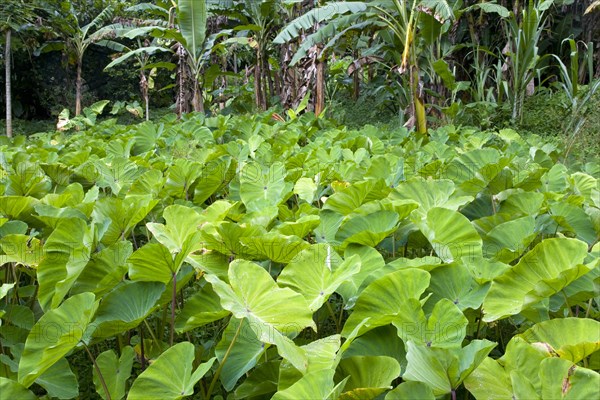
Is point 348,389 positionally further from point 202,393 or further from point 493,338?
point 493,338

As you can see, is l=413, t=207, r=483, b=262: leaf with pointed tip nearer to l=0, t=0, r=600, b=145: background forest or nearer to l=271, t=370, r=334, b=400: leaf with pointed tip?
l=271, t=370, r=334, b=400: leaf with pointed tip

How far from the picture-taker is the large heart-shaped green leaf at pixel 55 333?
76 centimetres

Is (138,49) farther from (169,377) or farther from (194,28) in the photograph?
(169,377)

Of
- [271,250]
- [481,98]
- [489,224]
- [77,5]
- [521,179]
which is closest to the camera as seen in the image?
[271,250]

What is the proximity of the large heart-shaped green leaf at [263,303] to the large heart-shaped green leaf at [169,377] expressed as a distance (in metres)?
0.08

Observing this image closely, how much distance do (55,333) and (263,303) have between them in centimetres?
33

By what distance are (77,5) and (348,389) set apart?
52.4 feet

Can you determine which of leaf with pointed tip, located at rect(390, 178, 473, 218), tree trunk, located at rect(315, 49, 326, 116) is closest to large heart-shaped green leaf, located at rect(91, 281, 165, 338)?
leaf with pointed tip, located at rect(390, 178, 473, 218)

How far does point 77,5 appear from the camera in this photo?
1459 centimetres

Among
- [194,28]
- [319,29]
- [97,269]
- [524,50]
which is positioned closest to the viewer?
[97,269]

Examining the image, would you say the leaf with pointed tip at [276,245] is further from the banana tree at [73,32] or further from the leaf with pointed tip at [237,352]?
the banana tree at [73,32]

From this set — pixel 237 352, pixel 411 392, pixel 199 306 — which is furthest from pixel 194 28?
pixel 411 392

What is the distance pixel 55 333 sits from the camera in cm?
86

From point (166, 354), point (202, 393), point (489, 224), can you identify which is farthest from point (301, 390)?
point (489, 224)
